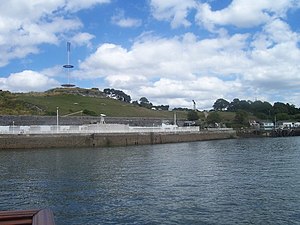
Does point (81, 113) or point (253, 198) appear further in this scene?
point (81, 113)

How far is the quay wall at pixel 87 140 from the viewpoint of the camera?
58812mm

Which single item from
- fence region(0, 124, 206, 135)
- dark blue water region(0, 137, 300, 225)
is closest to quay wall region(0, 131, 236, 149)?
fence region(0, 124, 206, 135)

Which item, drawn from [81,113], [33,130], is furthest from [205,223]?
[81,113]

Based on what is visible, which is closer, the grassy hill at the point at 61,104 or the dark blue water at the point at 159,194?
the dark blue water at the point at 159,194

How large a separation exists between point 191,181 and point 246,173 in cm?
596

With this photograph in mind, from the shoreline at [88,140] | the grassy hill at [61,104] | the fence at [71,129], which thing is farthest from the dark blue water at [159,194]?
the grassy hill at [61,104]

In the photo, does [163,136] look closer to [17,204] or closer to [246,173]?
[246,173]

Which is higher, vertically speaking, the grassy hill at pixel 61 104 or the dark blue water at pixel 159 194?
the grassy hill at pixel 61 104

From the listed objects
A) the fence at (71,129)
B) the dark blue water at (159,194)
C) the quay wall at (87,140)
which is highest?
the fence at (71,129)

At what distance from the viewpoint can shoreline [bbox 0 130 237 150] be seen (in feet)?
193

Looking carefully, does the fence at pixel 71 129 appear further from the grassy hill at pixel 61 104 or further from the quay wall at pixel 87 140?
the grassy hill at pixel 61 104

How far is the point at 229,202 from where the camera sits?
57.7 feet

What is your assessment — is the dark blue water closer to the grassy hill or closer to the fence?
the fence

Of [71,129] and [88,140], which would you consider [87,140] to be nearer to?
[88,140]
